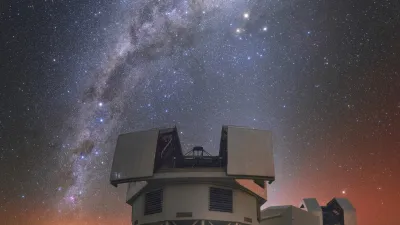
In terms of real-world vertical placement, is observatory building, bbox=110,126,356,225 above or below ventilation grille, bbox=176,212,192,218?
above

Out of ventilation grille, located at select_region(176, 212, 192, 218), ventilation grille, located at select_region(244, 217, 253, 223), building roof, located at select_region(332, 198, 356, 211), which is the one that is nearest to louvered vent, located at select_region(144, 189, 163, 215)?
ventilation grille, located at select_region(176, 212, 192, 218)

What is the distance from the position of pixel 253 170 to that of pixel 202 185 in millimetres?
3482

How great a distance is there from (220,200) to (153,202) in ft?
14.9

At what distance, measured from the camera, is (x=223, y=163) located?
3259 cm

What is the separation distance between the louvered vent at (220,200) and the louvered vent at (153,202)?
342 centimetres

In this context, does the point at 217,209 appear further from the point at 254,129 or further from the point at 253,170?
the point at 254,129

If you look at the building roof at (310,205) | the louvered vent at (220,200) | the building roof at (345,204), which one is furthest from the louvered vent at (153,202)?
the building roof at (345,204)

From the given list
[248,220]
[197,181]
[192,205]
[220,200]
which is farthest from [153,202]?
[248,220]

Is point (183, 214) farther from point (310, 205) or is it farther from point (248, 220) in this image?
point (310, 205)

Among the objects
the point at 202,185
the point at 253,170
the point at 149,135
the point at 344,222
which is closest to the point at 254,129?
the point at 253,170

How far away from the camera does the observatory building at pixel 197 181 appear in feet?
93.4

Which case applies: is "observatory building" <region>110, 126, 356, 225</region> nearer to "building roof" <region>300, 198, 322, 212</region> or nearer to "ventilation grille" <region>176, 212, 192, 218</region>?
"ventilation grille" <region>176, 212, 192, 218</region>

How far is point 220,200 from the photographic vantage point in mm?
29172

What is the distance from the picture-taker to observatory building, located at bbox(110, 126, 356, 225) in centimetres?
2845
